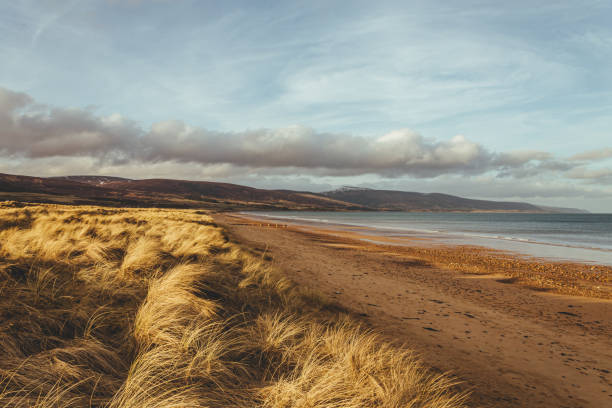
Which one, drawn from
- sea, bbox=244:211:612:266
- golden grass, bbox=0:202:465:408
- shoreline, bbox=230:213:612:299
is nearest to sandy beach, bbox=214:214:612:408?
shoreline, bbox=230:213:612:299

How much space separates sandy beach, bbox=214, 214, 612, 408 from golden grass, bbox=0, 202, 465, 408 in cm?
96

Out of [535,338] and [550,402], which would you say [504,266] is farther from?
[550,402]

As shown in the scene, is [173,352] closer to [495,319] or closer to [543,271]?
[495,319]

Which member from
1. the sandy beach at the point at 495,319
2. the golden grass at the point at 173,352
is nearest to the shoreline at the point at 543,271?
the sandy beach at the point at 495,319

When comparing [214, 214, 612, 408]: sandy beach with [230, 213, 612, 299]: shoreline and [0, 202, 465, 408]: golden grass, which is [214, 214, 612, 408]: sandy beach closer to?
[230, 213, 612, 299]: shoreline

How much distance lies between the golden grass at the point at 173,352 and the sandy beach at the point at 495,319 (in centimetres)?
96

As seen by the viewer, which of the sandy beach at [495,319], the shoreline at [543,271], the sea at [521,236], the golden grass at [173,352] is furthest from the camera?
the sea at [521,236]

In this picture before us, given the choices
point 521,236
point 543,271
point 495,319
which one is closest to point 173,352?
point 495,319

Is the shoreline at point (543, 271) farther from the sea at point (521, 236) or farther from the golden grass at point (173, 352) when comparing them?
the golden grass at point (173, 352)

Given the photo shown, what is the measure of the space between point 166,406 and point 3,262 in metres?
5.08

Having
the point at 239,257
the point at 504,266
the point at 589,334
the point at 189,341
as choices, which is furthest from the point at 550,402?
A: the point at 504,266

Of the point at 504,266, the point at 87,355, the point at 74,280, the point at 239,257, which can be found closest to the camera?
the point at 87,355

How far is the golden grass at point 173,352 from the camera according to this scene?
8.63 feet

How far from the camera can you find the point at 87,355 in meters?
3.06
